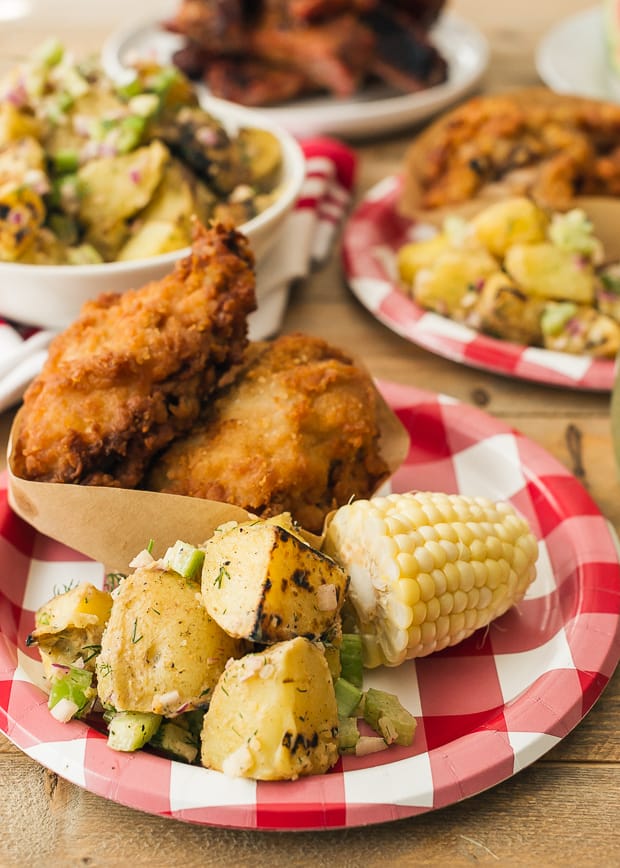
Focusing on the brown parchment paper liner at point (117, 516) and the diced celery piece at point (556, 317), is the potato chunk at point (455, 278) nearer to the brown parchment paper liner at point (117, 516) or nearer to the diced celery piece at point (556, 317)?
the diced celery piece at point (556, 317)

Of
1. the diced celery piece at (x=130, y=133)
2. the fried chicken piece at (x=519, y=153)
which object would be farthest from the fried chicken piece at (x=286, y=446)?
the fried chicken piece at (x=519, y=153)

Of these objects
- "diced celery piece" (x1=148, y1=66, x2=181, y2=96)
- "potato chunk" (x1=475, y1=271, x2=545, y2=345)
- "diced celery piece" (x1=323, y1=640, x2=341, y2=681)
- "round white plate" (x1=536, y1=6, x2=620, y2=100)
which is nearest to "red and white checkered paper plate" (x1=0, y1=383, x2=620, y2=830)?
"diced celery piece" (x1=323, y1=640, x2=341, y2=681)

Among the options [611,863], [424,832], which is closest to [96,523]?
[424,832]

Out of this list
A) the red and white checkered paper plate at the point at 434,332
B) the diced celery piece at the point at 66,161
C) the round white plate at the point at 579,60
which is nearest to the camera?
the red and white checkered paper plate at the point at 434,332

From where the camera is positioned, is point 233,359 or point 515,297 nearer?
point 233,359

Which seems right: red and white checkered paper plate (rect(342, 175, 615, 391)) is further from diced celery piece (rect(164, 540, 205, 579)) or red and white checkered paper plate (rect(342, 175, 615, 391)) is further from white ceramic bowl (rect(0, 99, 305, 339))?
diced celery piece (rect(164, 540, 205, 579))

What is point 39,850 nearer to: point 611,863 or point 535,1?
point 611,863

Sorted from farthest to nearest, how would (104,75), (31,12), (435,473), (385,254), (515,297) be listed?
(31,12), (385,254), (104,75), (515,297), (435,473)
